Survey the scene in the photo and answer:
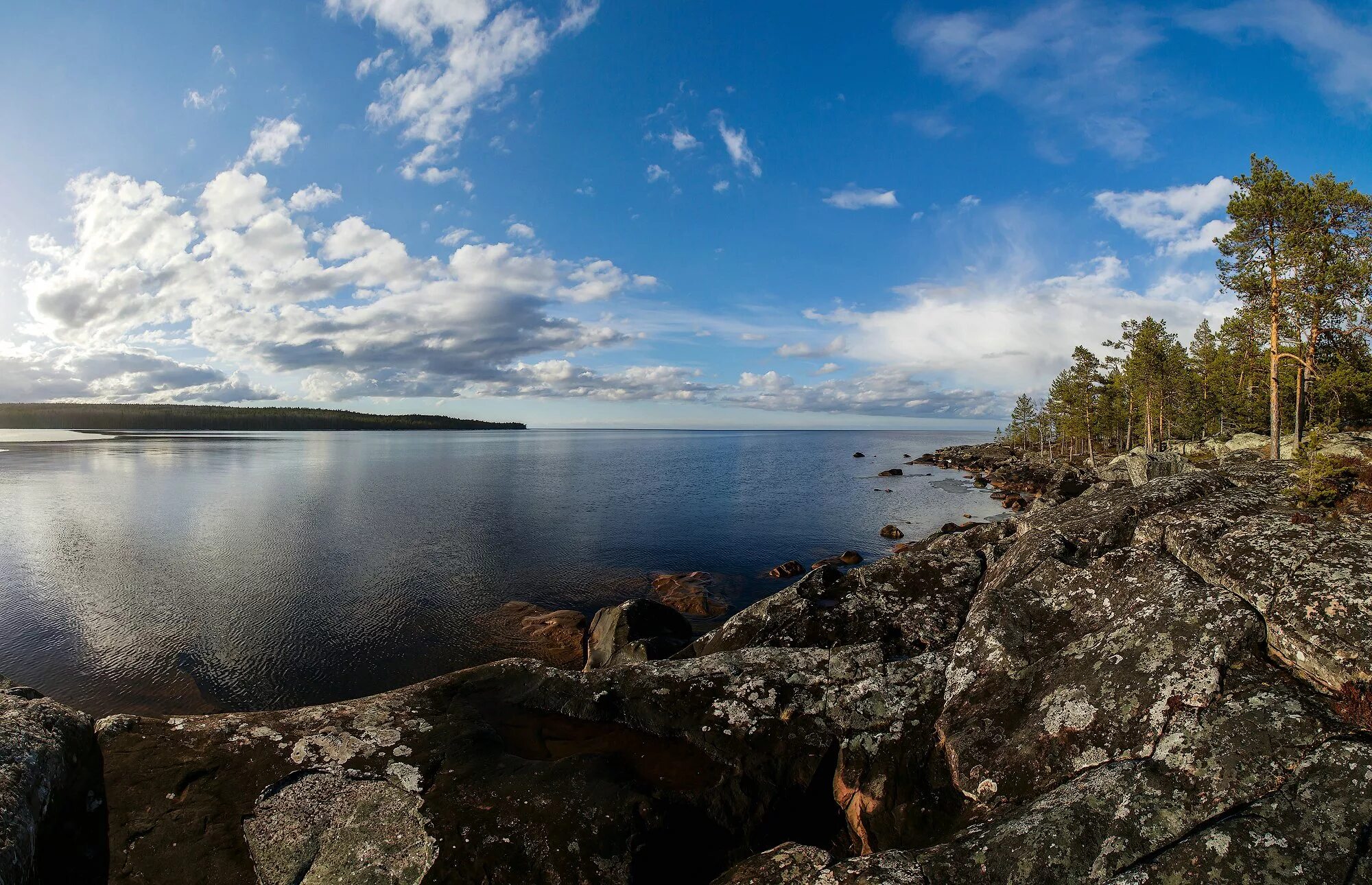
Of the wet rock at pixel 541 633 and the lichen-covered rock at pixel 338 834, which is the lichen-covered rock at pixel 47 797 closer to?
the lichen-covered rock at pixel 338 834

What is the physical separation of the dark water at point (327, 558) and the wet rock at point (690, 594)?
1.05 meters

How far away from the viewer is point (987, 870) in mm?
5438

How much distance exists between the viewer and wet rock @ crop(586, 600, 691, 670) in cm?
1888

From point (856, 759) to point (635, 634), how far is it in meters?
12.5

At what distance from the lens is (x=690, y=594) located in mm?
27500

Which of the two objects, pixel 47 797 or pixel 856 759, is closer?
pixel 47 797

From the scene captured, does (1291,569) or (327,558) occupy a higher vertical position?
(1291,569)

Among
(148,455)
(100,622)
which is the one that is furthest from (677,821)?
(148,455)

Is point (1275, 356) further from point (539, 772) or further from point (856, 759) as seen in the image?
point (539, 772)

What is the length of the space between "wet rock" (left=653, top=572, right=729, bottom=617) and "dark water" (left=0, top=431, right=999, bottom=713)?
105 cm

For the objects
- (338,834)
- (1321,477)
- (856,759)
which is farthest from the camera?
(1321,477)

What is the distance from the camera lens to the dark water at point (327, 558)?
2012cm

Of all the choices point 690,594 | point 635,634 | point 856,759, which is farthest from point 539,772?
point 690,594

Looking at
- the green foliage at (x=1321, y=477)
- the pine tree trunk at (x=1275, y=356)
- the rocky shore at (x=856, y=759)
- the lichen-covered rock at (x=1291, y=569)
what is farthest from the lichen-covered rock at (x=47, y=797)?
the pine tree trunk at (x=1275, y=356)
